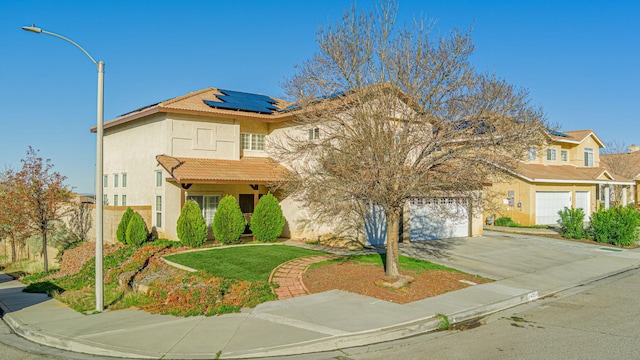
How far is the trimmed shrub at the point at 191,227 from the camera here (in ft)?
55.8

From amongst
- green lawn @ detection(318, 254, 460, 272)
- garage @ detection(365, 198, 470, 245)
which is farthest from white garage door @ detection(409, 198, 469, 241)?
green lawn @ detection(318, 254, 460, 272)

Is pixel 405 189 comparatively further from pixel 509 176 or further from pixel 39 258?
pixel 39 258

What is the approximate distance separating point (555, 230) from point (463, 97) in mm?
19045

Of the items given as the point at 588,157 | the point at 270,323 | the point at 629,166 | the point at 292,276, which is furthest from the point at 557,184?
the point at 270,323

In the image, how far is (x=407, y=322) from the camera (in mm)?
8820

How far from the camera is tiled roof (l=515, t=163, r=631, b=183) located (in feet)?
90.9

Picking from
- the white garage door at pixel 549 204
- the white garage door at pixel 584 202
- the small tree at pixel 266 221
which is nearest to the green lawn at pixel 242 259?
the small tree at pixel 266 221

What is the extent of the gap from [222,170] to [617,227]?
1841cm

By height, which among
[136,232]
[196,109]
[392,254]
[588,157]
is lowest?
[136,232]

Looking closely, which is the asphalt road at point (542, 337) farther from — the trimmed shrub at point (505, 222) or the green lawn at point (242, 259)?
the trimmed shrub at point (505, 222)

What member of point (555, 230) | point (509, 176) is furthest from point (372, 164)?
point (555, 230)

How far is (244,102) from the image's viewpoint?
22281 mm

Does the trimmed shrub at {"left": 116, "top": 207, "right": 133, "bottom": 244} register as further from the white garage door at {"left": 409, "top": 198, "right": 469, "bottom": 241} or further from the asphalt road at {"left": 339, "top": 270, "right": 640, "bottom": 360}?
the asphalt road at {"left": 339, "top": 270, "right": 640, "bottom": 360}

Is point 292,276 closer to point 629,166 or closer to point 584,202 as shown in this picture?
point 584,202
